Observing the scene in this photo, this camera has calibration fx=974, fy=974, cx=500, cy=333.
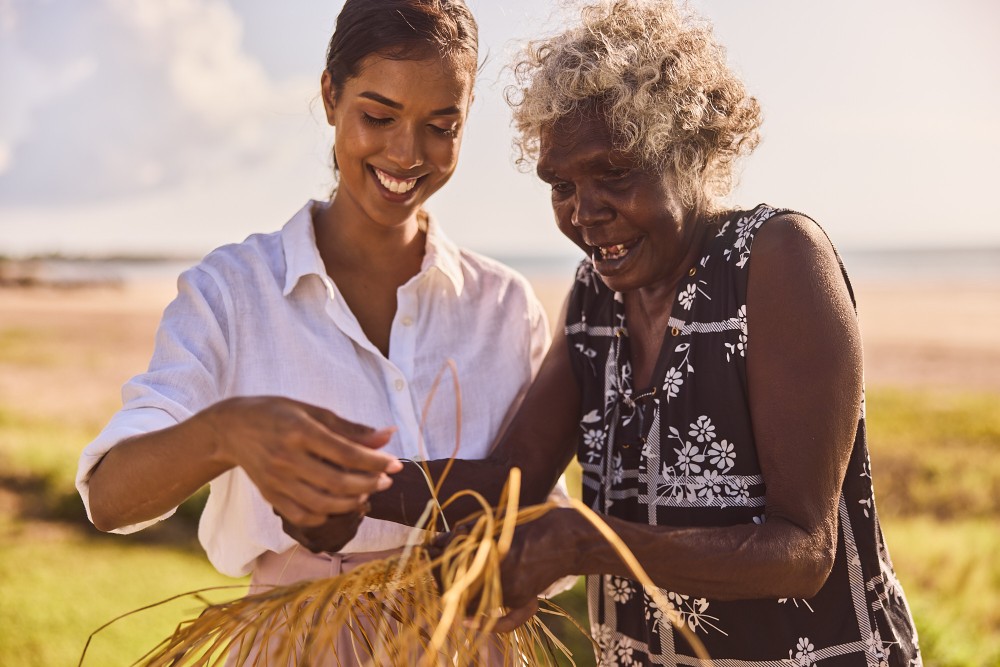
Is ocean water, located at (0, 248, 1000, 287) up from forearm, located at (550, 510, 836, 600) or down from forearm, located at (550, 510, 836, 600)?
down

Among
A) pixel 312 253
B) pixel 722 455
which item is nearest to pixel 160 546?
pixel 312 253

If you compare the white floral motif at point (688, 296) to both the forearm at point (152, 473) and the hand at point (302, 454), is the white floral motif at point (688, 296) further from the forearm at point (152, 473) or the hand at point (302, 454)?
the forearm at point (152, 473)

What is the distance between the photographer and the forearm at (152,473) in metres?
1.56

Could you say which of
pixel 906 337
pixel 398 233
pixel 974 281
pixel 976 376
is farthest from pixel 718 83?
pixel 974 281

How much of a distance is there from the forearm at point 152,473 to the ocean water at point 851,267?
14681mm

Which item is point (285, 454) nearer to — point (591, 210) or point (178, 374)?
point (178, 374)

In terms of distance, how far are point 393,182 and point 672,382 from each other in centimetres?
81

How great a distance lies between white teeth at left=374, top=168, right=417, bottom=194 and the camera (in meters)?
2.29

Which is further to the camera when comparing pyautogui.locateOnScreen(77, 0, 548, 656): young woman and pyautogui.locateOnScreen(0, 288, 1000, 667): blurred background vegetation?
pyautogui.locateOnScreen(0, 288, 1000, 667): blurred background vegetation

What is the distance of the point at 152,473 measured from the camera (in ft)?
5.42

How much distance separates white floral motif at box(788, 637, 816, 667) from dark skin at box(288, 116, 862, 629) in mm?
216

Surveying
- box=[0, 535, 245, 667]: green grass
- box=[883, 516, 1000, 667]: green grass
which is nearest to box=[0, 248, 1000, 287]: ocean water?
box=[0, 535, 245, 667]: green grass

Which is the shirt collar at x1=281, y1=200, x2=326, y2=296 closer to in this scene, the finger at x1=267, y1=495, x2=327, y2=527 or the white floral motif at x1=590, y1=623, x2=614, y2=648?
the finger at x1=267, y1=495, x2=327, y2=527

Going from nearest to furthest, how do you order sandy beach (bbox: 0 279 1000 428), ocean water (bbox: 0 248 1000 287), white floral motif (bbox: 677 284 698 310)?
1. white floral motif (bbox: 677 284 698 310)
2. sandy beach (bbox: 0 279 1000 428)
3. ocean water (bbox: 0 248 1000 287)
